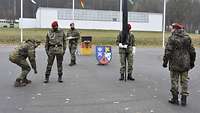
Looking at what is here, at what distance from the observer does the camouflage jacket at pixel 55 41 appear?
1310 centimetres

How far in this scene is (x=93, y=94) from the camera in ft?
37.4

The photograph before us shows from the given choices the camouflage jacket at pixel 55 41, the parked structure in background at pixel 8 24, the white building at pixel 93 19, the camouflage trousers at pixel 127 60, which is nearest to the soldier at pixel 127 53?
the camouflage trousers at pixel 127 60

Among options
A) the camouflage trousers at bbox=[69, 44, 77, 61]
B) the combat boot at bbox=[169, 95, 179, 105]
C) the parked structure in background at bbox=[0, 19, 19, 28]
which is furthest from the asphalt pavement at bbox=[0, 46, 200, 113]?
the parked structure in background at bbox=[0, 19, 19, 28]

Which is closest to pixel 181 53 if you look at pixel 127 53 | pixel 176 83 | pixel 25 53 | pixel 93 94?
pixel 176 83

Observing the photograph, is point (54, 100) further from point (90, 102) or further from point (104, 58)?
point (104, 58)

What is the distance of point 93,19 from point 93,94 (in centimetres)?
7520

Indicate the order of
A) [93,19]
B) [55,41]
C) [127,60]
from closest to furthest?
[55,41]
[127,60]
[93,19]

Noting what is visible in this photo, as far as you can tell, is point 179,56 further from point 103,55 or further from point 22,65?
point 103,55

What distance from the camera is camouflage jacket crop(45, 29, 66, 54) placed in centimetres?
1310

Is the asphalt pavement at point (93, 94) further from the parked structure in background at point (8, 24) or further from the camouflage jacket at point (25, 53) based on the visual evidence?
the parked structure in background at point (8, 24)

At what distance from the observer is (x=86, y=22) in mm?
83812

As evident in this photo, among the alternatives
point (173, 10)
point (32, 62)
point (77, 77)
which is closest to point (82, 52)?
point (77, 77)

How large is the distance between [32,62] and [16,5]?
9636 cm

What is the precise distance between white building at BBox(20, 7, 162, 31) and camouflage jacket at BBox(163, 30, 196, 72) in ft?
226
